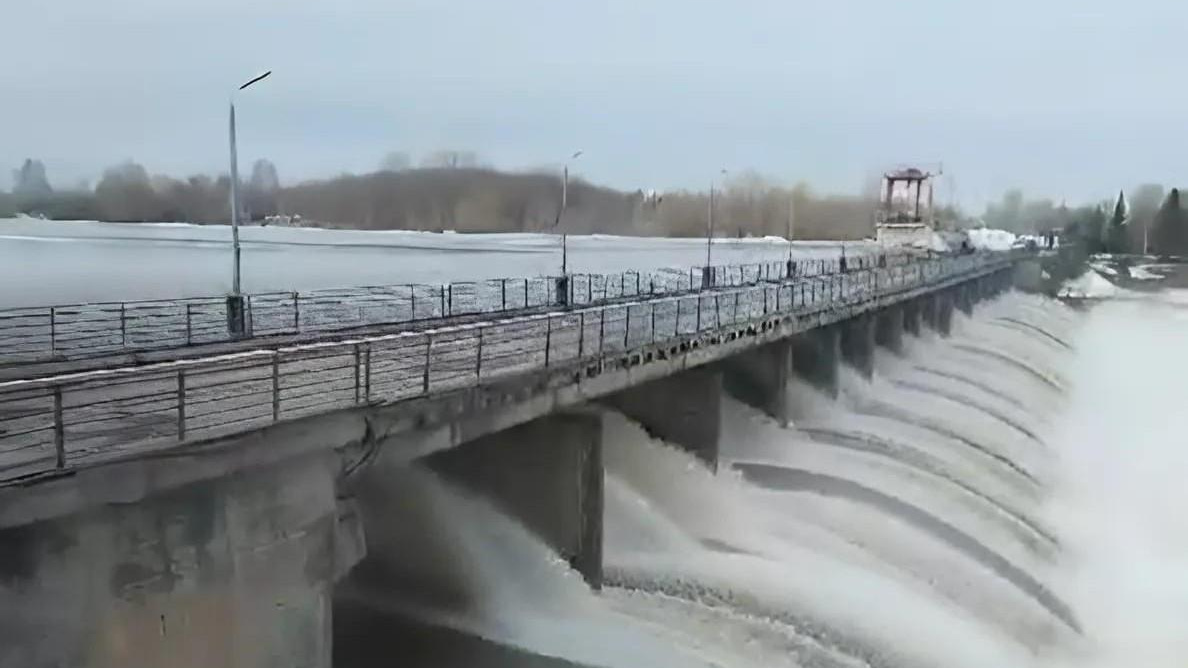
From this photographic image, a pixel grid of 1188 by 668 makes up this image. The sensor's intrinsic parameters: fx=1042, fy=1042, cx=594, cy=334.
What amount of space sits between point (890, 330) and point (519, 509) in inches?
1301

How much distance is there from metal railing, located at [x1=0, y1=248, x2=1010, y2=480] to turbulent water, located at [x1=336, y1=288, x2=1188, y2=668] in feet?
9.67

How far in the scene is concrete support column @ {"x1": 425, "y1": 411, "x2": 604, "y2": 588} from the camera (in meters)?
15.6

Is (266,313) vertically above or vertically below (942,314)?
above

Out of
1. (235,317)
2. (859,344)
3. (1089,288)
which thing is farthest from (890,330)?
(1089,288)

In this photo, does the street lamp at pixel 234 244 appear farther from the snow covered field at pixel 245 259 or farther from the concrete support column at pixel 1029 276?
the concrete support column at pixel 1029 276

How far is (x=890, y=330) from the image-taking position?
4584 centimetres

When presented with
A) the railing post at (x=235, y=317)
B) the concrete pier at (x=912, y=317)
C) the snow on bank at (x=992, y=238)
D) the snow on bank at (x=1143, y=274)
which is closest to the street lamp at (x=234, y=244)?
the railing post at (x=235, y=317)

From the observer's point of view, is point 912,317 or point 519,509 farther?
point 912,317

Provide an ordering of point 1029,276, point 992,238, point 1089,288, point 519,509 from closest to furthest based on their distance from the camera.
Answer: point 519,509, point 1029,276, point 1089,288, point 992,238

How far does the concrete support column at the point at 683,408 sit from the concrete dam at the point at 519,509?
0.20 feet

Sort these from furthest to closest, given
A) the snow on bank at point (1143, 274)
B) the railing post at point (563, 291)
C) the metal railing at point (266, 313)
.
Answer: the snow on bank at point (1143, 274) < the railing post at point (563, 291) < the metal railing at point (266, 313)

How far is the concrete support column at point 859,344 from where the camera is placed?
37841mm

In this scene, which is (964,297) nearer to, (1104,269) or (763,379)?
Answer: (763,379)

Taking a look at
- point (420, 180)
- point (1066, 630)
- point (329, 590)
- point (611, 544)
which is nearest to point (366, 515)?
point (611, 544)
